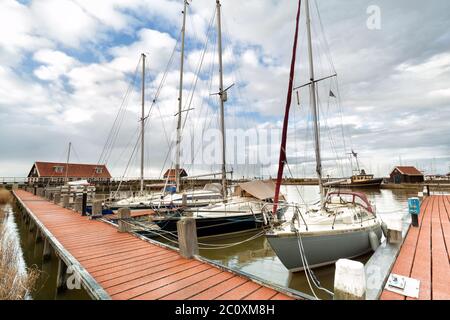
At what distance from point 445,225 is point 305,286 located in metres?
7.60

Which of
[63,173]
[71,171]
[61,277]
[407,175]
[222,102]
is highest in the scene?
[222,102]

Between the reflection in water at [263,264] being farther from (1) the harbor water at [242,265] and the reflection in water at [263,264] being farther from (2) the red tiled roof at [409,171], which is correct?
(2) the red tiled roof at [409,171]

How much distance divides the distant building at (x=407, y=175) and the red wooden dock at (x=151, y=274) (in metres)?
75.0

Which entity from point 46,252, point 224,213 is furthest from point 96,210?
point 224,213

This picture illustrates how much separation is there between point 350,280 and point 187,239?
425cm

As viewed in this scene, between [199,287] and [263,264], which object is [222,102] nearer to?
[263,264]

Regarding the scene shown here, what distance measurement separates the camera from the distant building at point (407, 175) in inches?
2410

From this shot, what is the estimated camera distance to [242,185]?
15914 mm

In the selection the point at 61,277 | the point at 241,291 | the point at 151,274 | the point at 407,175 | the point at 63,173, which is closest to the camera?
the point at 241,291

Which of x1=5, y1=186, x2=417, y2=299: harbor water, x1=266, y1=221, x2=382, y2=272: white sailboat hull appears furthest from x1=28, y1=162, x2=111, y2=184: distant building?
x1=266, y1=221, x2=382, y2=272: white sailboat hull

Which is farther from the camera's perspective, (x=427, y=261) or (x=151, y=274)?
(x=427, y=261)

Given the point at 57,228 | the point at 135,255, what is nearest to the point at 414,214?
the point at 135,255

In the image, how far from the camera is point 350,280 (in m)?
3.17
